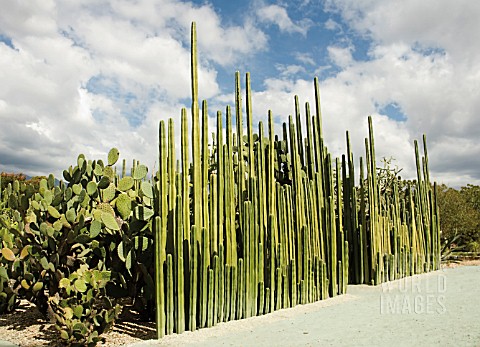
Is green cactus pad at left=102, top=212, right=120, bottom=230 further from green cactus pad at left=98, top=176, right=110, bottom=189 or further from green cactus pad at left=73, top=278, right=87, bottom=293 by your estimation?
green cactus pad at left=73, top=278, right=87, bottom=293

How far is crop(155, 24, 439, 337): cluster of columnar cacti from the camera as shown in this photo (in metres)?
4.12

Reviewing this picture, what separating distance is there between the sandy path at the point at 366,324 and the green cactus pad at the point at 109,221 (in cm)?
106

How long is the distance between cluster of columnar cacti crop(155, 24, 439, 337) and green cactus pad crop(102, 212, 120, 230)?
46cm

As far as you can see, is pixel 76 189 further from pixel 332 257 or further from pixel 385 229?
pixel 385 229

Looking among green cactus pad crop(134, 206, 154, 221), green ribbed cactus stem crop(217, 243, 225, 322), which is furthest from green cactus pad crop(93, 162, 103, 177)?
green ribbed cactus stem crop(217, 243, 225, 322)

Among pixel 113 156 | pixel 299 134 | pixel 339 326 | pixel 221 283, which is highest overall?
pixel 299 134

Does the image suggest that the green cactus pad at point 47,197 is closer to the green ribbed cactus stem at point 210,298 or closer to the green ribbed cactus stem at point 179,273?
the green ribbed cactus stem at point 179,273

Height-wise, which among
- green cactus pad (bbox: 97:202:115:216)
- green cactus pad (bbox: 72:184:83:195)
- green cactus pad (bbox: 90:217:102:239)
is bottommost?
green cactus pad (bbox: 90:217:102:239)

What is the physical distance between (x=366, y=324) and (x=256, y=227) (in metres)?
1.40

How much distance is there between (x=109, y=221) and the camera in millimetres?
4086

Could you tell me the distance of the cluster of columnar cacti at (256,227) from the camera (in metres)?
4.12

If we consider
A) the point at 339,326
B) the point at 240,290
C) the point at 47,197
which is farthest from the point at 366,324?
the point at 47,197

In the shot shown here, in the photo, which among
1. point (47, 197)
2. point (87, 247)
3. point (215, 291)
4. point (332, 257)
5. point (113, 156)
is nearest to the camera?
point (47, 197)

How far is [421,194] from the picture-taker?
766 centimetres
